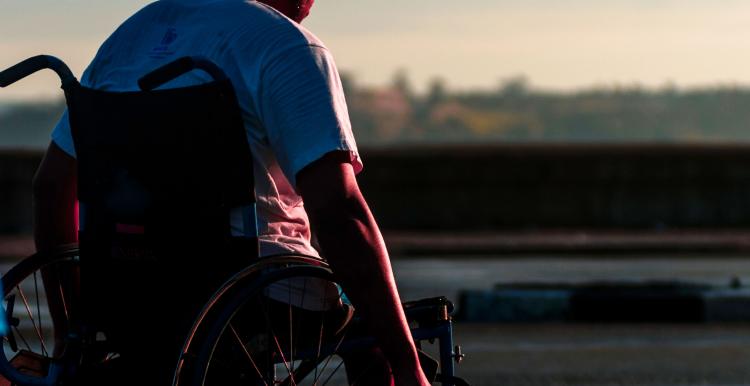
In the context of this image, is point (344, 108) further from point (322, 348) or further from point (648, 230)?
point (648, 230)

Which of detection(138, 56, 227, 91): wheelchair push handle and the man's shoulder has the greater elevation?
the man's shoulder

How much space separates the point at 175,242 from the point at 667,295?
720cm

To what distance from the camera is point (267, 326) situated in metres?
2.84

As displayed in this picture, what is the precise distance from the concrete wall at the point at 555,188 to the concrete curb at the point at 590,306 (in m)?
6.72

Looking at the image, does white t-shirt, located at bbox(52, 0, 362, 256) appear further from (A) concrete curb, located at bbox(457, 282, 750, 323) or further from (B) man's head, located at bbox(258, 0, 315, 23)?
(A) concrete curb, located at bbox(457, 282, 750, 323)

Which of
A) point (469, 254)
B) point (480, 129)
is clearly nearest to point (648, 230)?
point (469, 254)

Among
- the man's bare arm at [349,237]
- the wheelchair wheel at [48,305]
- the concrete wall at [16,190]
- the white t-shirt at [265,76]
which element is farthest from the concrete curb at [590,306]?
the concrete wall at [16,190]

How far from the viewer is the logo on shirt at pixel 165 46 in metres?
2.84

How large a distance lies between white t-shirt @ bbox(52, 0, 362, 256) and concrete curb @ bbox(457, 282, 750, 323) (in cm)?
666

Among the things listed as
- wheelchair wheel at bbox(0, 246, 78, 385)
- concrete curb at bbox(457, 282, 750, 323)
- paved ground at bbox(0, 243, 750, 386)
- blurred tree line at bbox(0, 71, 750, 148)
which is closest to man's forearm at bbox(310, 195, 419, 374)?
wheelchair wheel at bbox(0, 246, 78, 385)

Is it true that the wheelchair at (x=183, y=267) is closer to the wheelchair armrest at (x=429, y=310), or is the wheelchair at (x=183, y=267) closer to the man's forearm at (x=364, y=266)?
the wheelchair armrest at (x=429, y=310)

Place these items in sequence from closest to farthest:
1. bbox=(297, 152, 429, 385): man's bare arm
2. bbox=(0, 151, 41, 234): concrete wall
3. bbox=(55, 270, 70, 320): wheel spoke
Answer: bbox=(297, 152, 429, 385): man's bare arm < bbox=(55, 270, 70, 320): wheel spoke < bbox=(0, 151, 41, 234): concrete wall

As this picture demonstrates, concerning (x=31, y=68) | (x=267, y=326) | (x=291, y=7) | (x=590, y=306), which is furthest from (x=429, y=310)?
(x=590, y=306)

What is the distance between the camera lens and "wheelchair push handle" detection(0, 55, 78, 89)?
301 cm
